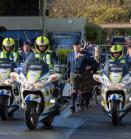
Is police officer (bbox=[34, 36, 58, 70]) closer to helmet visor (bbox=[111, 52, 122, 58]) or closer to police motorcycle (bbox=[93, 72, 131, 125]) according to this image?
police motorcycle (bbox=[93, 72, 131, 125])

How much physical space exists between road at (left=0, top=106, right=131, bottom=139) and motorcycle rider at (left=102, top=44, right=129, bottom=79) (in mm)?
1202

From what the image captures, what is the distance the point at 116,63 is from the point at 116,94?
2.55 ft

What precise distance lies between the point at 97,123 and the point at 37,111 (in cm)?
225

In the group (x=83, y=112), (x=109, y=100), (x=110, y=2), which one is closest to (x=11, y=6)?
(x=110, y=2)

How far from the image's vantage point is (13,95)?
13891 mm

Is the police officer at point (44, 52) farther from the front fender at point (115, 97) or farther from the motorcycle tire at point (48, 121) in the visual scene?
the front fender at point (115, 97)

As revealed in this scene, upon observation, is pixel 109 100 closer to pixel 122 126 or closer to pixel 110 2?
pixel 122 126

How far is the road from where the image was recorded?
443 inches

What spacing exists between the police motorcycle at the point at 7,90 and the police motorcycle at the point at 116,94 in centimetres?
208

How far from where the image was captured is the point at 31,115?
11.7m

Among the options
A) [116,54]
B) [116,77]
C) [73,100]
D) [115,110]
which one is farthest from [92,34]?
[115,110]

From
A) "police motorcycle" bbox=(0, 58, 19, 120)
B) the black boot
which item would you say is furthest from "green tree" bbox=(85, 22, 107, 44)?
"police motorcycle" bbox=(0, 58, 19, 120)

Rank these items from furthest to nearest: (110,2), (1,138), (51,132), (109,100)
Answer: (110,2) → (109,100) → (51,132) → (1,138)

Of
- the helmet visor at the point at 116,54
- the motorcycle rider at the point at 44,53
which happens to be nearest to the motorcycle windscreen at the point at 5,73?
the motorcycle rider at the point at 44,53
